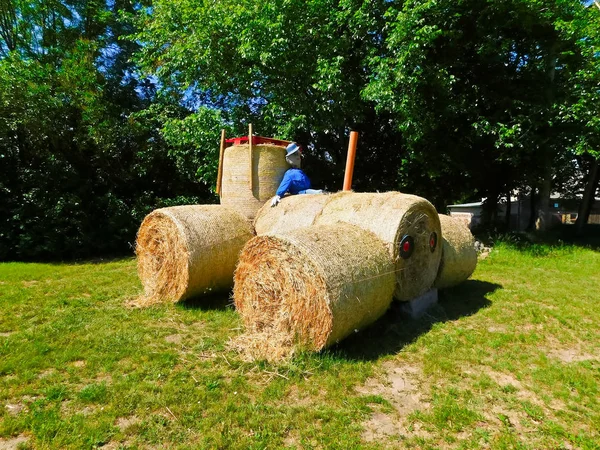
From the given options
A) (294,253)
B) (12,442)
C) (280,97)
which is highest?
(280,97)

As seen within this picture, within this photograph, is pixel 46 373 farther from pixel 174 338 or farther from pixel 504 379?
pixel 504 379

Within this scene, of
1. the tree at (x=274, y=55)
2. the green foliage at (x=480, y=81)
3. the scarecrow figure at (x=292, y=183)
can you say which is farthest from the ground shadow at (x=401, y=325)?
the tree at (x=274, y=55)

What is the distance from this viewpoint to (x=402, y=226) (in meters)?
5.04

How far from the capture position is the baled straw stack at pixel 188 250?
5941 mm

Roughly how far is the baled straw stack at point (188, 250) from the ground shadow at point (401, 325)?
97.1 inches

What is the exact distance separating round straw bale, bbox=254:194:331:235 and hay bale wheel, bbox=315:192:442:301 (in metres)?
0.20

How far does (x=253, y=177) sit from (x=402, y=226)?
318 cm

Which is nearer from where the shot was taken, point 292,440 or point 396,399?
point 292,440

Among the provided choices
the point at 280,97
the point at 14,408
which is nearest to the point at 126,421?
the point at 14,408

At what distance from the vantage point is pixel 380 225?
5.09m

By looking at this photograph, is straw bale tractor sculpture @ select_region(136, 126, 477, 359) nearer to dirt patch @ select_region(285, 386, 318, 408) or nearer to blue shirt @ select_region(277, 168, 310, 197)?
blue shirt @ select_region(277, 168, 310, 197)

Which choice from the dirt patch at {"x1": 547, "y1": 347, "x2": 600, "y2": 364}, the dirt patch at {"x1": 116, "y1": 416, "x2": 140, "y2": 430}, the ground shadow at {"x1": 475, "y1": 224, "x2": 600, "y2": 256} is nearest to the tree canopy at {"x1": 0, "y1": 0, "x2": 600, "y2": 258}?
the ground shadow at {"x1": 475, "y1": 224, "x2": 600, "y2": 256}

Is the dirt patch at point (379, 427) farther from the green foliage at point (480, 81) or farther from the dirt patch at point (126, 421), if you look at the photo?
the green foliage at point (480, 81)

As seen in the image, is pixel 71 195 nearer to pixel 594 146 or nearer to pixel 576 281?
pixel 576 281
